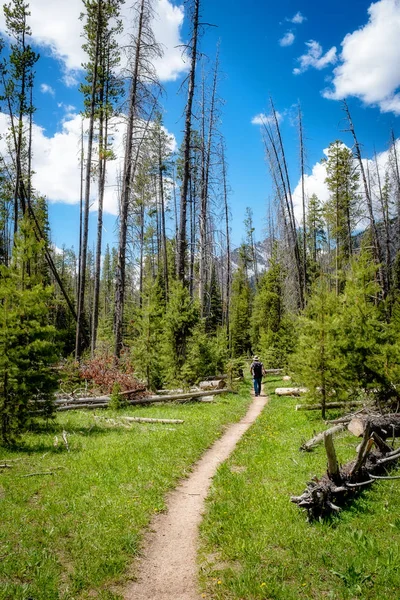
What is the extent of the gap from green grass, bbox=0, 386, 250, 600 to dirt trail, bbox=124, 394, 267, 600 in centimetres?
21

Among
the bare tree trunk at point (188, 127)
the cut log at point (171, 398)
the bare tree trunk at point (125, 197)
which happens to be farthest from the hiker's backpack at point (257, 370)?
the bare tree trunk at point (125, 197)

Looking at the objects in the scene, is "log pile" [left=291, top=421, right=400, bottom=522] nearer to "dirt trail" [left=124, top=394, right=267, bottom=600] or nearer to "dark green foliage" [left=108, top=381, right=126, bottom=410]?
"dirt trail" [left=124, top=394, right=267, bottom=600]

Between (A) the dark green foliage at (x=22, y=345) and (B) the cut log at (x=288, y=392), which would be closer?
A: (A) the dark green foliage at (x=22, y=345)

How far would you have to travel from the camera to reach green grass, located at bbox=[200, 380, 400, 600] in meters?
4.30

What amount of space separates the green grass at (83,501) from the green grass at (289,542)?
1.15 metres

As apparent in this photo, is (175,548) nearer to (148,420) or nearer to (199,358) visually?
(148,420)

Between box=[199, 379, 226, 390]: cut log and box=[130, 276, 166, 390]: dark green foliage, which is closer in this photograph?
box=[130, 276, 166, 390]: dark green foliage

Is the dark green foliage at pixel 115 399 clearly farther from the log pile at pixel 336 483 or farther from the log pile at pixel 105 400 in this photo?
the log pile at pixel 336 483

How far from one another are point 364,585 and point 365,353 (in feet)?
25.6

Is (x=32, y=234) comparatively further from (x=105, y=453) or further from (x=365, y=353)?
(x=365, y=353)

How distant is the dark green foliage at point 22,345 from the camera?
367 inches

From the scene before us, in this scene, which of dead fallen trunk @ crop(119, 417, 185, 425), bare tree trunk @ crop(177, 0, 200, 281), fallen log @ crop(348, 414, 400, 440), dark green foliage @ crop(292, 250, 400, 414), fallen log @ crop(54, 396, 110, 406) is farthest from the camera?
bare tree trunk @ crop(177, 0, 200, 281)

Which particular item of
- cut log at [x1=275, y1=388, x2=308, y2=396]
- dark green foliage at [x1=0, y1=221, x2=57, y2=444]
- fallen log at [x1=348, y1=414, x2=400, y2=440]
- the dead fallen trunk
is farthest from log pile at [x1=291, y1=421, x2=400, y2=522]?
cut log at [x1=275, y1=388, x2=308, y2=396]

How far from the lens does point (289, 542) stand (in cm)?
518
